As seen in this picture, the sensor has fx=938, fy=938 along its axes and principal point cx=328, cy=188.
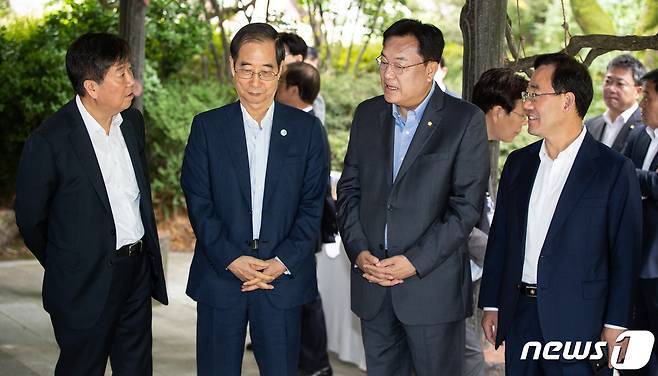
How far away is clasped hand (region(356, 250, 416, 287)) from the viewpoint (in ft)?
11.5

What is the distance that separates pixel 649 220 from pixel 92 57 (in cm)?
281

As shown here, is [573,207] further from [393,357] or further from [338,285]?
[338,285]

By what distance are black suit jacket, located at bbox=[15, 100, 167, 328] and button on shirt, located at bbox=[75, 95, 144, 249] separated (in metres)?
0.05

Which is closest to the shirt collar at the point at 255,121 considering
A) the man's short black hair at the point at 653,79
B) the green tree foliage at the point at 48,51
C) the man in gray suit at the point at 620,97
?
the man's short black hair at the point at 653,79

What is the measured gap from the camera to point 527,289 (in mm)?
3371

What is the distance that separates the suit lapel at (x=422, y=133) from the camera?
3.58 m

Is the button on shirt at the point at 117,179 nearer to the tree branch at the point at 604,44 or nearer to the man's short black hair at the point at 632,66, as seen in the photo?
the tree branch at the point at 604,44

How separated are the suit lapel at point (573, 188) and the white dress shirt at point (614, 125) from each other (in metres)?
2.66

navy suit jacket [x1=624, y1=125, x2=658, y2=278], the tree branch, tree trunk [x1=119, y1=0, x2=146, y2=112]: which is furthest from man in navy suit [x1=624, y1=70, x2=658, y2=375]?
tree trunk [x1=119, y1=0, x2=146, y2=112]

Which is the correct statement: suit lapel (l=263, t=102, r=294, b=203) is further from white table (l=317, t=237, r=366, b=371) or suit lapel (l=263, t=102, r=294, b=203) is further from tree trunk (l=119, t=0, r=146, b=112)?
tree trunk (l=119, t=0, r=146, b=112)

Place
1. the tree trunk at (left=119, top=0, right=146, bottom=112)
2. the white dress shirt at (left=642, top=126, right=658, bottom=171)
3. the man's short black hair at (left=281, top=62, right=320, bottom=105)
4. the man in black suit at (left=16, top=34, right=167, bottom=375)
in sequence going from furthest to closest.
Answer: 1. the tree trunk at (left=119, top=0, right=146, bottom=112)
2. the man's short black hair at (left=281, top=62, right=320, bottom=105)
3. the white dress shirt at (left=642, top=126, right=658, bottom=171)
4. the man in black suit at (left=16, top=34, right=167, bottom=375)

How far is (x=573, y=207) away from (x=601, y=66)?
8.83 metres

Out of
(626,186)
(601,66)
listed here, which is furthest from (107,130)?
(601,66)

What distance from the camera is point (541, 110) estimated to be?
3381 mm
